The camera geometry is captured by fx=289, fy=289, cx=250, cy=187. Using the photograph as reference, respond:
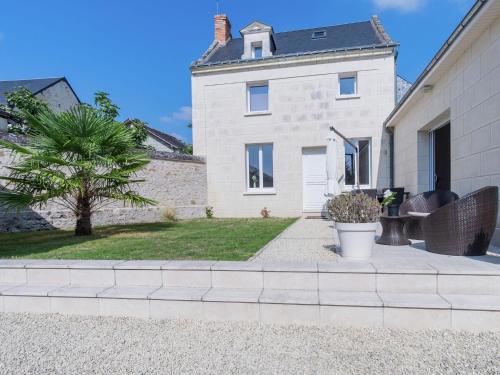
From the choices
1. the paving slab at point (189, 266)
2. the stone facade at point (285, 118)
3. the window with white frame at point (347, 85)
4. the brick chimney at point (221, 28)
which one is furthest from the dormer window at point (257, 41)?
the paving slab at point (189, 266)

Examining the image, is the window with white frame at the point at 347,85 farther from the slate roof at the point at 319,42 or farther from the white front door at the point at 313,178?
the white front door at the point at 313,178

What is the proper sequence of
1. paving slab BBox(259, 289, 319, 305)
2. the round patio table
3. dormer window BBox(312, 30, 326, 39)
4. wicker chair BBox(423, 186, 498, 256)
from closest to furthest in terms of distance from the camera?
1. paving slab BBox(259, 289, 319, 305)
2. wicker chair BBox(423, 186, 498, 256)
3. the round patio table
4. dormer window BBox(312, 30, 326, 39)

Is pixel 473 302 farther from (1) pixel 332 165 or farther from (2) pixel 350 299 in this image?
(1) pixel 332 165

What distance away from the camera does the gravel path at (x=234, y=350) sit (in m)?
2.15

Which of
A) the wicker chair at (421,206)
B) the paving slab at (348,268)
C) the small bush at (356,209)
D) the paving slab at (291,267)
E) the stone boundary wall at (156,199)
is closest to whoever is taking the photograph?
the paving slab at (348,268)

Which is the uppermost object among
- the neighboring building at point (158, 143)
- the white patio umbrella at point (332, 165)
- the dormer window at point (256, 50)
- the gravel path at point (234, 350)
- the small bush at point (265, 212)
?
the dormer window at point (256, 50)

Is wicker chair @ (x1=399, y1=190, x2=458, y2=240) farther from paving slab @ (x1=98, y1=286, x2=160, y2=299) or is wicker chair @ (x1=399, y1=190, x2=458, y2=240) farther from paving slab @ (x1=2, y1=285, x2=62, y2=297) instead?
paving slab @ (x1=2, y1=285, x2=62, y2=297)

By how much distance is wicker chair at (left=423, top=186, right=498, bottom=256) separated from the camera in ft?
11.0

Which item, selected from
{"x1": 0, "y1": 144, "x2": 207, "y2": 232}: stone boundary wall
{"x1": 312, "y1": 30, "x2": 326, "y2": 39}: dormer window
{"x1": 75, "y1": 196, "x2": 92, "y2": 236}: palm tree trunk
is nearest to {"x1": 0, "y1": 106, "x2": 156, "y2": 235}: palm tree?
{"x1": 75, "y1": 196, "x2": 92, "y2": 236}: palm tree trunk

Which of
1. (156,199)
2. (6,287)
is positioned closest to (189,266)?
(6,287)

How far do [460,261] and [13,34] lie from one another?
17710mm

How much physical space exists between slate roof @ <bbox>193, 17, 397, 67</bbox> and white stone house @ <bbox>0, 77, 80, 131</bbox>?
13.1 m

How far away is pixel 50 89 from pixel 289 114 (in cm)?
1865

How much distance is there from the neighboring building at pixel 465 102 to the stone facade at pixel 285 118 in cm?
301
